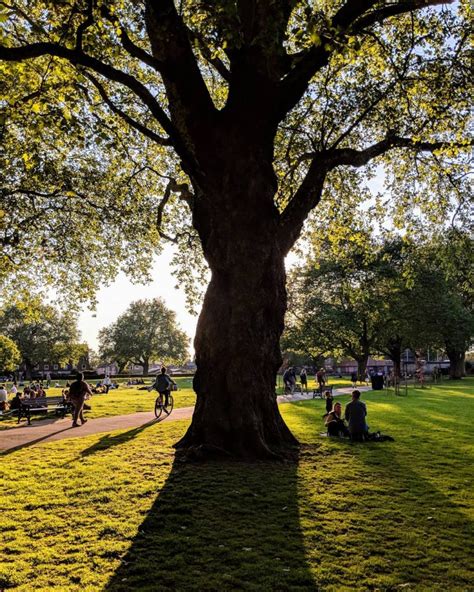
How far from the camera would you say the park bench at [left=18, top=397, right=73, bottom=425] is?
17.7 m

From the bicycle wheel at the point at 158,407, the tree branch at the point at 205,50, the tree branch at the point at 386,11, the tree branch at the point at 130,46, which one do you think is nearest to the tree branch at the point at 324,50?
the tree branch at the point at 386,11

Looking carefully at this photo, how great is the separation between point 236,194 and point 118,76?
3300 mm

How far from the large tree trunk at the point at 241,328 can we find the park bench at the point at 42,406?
9.80 m

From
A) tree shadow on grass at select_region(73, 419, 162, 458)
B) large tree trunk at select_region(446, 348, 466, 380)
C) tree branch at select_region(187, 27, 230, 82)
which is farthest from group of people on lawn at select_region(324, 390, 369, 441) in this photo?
large tree trunk at select_region(446, 348, 466, 380)

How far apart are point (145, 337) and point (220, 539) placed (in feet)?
256

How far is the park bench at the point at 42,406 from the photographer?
1772 centimetres

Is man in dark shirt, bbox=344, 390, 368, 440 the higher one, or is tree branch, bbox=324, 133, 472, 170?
tree branch, bbox=324, 133, 472, 170

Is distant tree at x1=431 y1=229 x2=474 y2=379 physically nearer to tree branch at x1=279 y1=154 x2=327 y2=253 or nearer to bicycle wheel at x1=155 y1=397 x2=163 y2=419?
tree branch at x1=279 y1=154 x2=327 y2=253

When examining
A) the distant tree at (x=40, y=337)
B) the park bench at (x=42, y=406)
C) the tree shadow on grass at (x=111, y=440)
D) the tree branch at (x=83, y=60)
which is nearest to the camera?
the tree branch at (x=83, y=60)

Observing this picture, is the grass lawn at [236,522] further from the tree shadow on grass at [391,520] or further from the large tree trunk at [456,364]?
the large tree trunk at [456,364]

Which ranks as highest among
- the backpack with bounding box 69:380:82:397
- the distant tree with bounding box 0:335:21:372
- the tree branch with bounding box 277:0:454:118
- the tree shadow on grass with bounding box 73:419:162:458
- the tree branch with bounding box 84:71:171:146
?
the tree branch with bounding box 277:0:454:118

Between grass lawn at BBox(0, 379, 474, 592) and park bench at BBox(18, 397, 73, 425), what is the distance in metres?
8.01

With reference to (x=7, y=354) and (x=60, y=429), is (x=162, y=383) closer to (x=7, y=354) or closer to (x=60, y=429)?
(x=60, y=429)

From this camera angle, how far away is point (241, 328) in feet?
32.7
